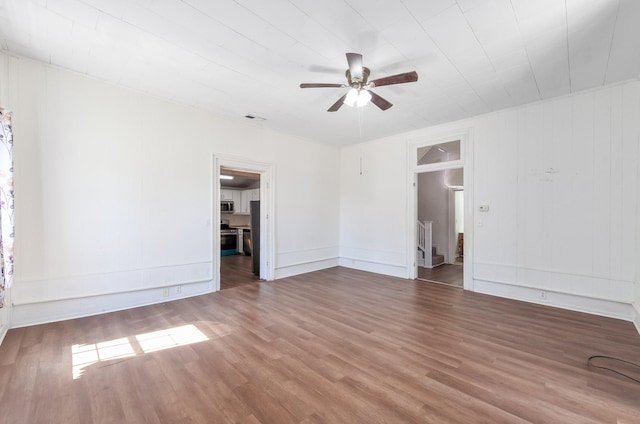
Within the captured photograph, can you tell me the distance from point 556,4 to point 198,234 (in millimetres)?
4925

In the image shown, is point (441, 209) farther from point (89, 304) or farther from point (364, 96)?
point (89, 304)

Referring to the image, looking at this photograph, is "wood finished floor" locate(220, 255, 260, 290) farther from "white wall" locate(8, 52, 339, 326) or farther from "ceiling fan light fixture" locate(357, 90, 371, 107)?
"ceiling fan light fixture" locate(357, 90, 371, 107)

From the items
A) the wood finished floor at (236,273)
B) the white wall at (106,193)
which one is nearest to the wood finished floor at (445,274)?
the wood finished floor at (236,273)

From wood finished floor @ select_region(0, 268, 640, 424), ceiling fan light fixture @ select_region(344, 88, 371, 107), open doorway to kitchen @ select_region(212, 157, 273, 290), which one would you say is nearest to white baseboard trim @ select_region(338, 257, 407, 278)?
wood finished floor @ select_region(0, 268, 640, 424)

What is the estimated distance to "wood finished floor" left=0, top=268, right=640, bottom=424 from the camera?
71.4 inches

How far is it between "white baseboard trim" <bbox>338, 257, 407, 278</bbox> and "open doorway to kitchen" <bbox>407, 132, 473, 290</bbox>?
0.74ft

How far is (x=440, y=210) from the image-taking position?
7.49 m

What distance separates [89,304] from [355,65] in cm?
430

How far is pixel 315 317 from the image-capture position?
3488mm

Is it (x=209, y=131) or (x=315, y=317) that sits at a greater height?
(x=209, y=131)

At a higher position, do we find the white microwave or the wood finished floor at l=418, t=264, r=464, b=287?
the white microwave

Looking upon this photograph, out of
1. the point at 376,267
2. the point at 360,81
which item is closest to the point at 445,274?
the point at 376,267

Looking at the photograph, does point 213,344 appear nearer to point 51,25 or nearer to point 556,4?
point 51,25

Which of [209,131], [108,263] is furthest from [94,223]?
[209,131]
